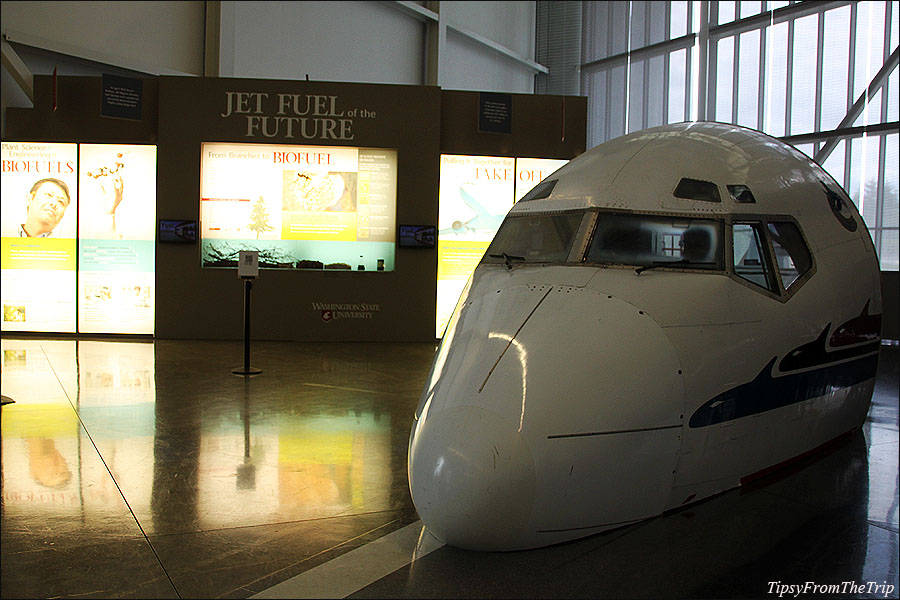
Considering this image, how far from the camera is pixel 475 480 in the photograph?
10.6ft

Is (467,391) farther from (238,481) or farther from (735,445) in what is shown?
(238,481)

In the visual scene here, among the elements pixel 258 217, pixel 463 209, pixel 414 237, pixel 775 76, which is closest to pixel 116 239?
pixel 258 217

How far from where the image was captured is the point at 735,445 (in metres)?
4.04

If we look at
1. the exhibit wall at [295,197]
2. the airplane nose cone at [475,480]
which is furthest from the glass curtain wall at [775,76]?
the airplane nose cone at [475,480]

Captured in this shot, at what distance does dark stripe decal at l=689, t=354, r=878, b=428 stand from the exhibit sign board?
1092 cm

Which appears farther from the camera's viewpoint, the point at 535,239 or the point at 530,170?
the point at 530,170

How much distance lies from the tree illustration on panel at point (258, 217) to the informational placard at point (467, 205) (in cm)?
305

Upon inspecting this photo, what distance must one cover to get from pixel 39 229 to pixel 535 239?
11020mm

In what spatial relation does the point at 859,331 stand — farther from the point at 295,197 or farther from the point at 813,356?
the point at 295,197

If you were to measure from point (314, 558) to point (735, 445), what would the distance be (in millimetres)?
2336

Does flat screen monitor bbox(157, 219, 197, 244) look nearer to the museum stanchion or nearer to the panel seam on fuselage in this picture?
the museum stanchion

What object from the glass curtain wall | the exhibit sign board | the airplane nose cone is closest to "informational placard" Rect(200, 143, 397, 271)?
the exhibit sign board

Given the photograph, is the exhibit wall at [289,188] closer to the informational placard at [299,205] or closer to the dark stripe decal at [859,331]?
the informational placard at [299,205]

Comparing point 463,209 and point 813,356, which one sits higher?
point 463,209
